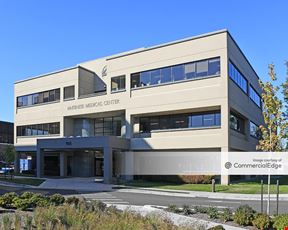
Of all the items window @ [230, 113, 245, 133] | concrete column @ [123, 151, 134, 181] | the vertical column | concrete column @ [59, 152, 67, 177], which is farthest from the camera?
concrete column @ [59, 152, 67, 177]

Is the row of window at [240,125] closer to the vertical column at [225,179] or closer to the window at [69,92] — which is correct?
the vertical column at [225,179]

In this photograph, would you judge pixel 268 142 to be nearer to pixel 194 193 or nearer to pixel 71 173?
pixel 194 193

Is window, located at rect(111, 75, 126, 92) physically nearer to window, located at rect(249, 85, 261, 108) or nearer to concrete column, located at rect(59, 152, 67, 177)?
concrete column, located at rect(59, 152, 67, 177)

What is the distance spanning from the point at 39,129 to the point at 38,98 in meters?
3.90

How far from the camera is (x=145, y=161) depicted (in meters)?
40.3

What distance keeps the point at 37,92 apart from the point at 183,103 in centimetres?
2266

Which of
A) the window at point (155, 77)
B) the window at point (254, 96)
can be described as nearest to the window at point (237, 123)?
the window at point (254, 96)

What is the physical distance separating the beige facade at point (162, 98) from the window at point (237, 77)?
0.57 m

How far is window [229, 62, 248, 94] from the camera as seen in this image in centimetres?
3650

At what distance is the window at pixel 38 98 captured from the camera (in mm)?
49088

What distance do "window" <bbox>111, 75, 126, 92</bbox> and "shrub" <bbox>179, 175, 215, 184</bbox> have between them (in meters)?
11.3

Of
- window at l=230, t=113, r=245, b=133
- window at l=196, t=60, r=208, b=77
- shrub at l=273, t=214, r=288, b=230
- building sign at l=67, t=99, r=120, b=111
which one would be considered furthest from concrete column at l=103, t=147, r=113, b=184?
shrub at l=273, t=214, r=288, b=230

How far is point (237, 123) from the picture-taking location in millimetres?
42625

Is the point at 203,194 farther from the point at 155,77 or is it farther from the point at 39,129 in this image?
the point at 39,129
